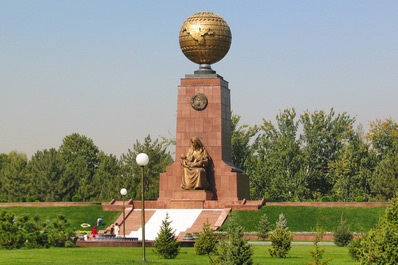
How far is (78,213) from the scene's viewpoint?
42.9 meters

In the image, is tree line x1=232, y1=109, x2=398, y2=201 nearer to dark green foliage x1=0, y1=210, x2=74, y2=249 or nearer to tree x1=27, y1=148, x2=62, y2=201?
tree x1=27, y1=148, x2=62, y2=201

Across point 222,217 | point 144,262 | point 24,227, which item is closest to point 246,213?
point 222,217

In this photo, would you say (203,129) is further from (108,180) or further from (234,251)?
(234,251)

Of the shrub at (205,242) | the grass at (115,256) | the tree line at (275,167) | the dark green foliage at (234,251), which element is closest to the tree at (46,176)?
the tree line at (275,167)

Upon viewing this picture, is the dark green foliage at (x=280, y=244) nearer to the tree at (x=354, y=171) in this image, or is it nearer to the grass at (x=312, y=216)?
the grass at (x=312, y=216)

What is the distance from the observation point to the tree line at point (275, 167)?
59.4 meters

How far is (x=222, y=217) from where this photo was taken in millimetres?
39906

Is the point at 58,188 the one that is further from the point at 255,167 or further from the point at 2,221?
the point at 2,221

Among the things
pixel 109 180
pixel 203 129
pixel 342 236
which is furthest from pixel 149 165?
pixel 342 236

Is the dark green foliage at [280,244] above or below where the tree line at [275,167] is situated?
below

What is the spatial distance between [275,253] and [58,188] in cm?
4001

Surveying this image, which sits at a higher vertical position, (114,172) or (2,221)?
(114,172)

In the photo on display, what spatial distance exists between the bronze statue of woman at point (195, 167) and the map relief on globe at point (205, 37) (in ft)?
17.3

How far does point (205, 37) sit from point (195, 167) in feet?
24.5
